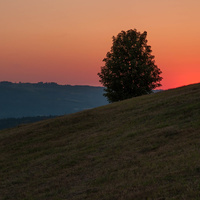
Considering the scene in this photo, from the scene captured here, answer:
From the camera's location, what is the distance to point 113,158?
771 inches

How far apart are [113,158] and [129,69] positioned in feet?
169

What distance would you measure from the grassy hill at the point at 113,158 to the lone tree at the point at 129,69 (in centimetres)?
3374

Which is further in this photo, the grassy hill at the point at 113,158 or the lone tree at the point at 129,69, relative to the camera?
the lone tree at the point at 129,69

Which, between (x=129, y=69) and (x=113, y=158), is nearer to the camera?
(x=113, y=158)

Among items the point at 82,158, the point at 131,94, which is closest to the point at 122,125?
the point at 82,158

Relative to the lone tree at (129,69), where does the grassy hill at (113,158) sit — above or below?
below

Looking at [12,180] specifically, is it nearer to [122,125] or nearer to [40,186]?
[40,186]

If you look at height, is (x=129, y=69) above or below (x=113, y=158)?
above

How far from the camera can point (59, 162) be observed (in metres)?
22.1

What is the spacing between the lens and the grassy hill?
13.4 meters

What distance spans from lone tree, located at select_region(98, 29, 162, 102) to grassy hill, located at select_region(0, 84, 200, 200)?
111ft

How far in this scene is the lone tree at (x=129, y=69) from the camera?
6900 cm

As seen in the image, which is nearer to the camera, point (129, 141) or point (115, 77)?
point (129, 141)

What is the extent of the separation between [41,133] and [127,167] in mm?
19825
